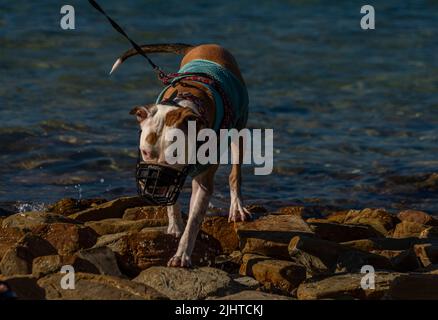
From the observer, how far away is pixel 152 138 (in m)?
6.54

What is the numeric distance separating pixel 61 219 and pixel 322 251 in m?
2.18

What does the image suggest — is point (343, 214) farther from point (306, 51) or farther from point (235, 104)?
point (306, 51)

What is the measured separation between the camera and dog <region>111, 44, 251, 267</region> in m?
6.55

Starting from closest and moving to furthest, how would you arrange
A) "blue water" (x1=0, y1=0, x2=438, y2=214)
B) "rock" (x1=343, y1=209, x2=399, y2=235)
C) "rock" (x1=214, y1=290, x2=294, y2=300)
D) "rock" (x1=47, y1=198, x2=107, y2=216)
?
"rock" (x1=214, y1=290, x2=294, y2=300) → "rock" (x1=343, y1=209, x2=399, y2=235) → "rock" (x1=47, y1=198, x2=107, y2=216) → "blue water" (x1=0, y1=0, x2=438, y2=214)

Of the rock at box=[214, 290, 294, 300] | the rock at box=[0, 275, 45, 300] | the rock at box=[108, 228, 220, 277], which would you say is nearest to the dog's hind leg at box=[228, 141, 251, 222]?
the rock at box=[108, 228, 220, 277]

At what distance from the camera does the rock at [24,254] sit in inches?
267

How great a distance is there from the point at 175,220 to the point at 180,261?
0.79 m

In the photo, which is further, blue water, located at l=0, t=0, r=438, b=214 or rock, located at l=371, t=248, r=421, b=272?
blue water, located at l=0, t=0, r=438, b=214

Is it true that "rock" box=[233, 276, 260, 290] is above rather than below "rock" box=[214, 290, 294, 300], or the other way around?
below

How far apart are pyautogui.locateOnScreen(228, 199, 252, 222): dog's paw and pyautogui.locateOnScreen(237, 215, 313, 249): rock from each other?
5.2 inches

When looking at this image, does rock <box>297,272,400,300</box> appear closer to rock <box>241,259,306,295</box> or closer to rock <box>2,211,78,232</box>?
rock <box>241,259,306,295</box>

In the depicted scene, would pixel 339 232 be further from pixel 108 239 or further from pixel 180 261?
pixel 108 239

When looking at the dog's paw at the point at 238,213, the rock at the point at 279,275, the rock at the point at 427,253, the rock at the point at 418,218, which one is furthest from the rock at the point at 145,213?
the rock at the point at 418,218

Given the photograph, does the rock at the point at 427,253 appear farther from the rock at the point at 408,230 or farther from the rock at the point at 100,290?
the rock at the point at 100,290
